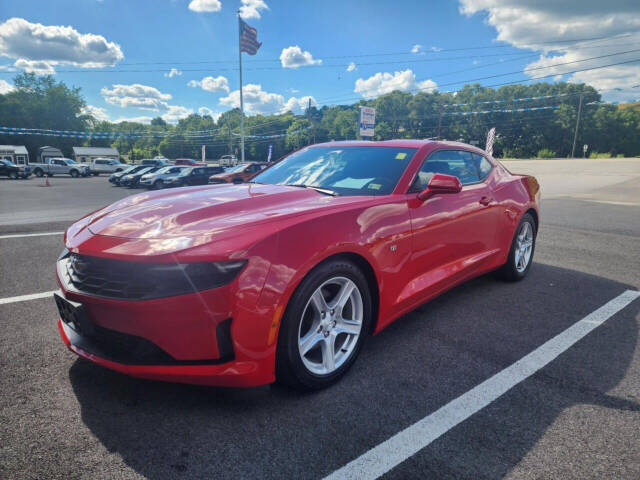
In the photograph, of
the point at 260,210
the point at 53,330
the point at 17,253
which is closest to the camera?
the point at 260,210

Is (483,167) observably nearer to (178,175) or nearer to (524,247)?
(524,247)

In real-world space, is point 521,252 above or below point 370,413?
above

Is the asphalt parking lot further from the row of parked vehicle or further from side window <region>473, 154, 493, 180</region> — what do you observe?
the row of parked vehicle

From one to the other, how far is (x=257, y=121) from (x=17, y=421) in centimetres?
12105

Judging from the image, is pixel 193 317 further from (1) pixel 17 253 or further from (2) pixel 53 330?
(1) pixel 17 253

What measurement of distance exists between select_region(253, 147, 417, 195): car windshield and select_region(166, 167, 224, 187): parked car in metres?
20.0

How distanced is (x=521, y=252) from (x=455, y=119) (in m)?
99.1

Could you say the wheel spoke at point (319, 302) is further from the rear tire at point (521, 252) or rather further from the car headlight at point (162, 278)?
the rear tire at point (521, 252)

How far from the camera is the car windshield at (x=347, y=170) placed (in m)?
3.01

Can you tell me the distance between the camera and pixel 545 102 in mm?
84750

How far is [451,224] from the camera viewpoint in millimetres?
3236

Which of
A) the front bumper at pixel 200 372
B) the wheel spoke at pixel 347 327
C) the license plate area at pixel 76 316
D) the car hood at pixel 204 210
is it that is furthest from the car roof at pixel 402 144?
the license plate area at pixel 76 316

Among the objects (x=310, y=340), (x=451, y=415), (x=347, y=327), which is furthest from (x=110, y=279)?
(x=451, y=415)

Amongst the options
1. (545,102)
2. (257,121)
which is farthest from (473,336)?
(257,121)
